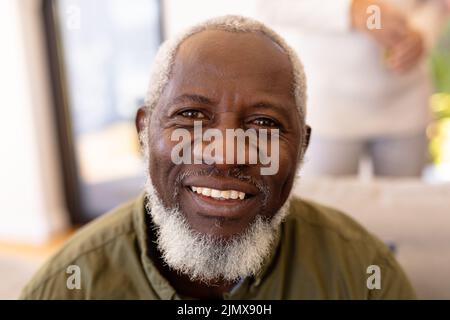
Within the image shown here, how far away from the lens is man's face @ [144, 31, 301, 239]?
800 mm

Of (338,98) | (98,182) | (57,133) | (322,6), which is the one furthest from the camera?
(98,182)

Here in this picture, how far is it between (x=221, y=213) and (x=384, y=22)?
2.49 feet

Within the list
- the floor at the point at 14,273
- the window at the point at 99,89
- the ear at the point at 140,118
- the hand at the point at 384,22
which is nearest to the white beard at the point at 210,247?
the ear at the point at 140,118

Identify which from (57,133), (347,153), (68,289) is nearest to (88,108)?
(57,133)

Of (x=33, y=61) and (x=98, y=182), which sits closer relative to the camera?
(x=33, y=61)

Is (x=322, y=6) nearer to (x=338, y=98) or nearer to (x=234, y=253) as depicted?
(x=338, y=98)

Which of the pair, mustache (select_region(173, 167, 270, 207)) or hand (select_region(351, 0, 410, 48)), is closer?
mustache (select_region(173, 167, 270, 207))

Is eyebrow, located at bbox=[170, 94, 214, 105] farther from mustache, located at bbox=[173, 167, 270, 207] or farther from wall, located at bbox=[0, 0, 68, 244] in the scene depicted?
wall, located at bbox=[0, 0, 68, 244]

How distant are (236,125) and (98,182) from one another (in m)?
2.56

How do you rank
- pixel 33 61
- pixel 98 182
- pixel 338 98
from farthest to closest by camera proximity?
1. pixel 98 182
2. pixel 33 61
3. pixel 338 98

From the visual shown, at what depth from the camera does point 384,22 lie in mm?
1293

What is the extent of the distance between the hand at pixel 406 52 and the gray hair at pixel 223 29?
1.93 ft

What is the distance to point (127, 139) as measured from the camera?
3.14 metres

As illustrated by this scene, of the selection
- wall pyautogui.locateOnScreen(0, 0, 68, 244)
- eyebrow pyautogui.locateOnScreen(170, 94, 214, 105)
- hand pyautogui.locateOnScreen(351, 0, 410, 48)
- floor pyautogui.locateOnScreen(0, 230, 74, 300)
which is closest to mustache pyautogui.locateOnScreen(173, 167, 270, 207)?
eyebrow pyautogui.locateOnScreen(170, 94, 214, 105)
